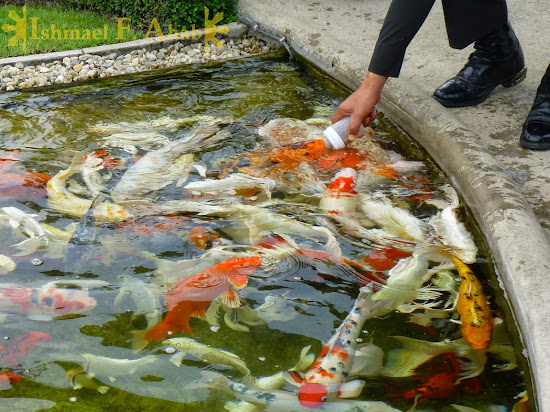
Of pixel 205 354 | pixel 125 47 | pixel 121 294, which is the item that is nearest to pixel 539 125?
pixel 205 354

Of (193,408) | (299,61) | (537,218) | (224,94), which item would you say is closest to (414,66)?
(299,61)

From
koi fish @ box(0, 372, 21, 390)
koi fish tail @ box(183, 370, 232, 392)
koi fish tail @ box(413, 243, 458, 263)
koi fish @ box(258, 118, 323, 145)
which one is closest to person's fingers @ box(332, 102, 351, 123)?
koi fish @ box(258, 118, 323, 145)

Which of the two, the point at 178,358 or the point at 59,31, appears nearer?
the point at 178,358

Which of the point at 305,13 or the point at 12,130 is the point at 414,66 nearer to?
the point at 305,13

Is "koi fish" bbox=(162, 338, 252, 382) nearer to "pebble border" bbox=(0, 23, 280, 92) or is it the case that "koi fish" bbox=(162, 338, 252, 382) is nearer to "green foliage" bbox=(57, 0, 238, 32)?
"pebble border" bbox=(0, 23, 280, 92)

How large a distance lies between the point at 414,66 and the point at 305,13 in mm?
1553

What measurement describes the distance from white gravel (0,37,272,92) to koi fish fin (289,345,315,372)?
11.3 ft

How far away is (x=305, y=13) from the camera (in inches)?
232

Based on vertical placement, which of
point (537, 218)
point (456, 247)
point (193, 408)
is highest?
point (537, 218)

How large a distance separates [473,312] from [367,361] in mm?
539

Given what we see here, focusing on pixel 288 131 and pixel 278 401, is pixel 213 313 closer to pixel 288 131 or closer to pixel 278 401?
pixel 278 401

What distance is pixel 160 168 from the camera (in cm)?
Answer: 372

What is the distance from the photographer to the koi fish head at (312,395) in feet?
7.18

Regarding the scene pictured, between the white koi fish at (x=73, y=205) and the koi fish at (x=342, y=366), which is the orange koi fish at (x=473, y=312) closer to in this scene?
the koi fish at (x=342, y=366)
